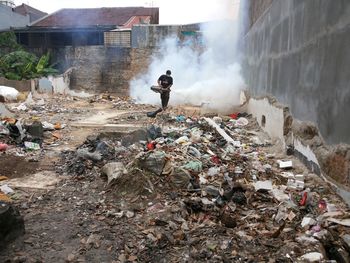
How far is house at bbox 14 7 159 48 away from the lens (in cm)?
1931

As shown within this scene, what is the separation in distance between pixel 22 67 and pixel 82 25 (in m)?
5.87

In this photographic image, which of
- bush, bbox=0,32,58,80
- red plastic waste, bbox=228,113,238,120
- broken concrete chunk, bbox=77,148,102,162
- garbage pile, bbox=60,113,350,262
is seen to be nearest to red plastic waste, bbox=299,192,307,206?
garbage pile, bbox=60,113,350,262

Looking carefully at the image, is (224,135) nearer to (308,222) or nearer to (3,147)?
(308,222)

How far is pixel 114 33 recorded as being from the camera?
17.7 m

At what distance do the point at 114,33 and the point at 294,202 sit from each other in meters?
16.4

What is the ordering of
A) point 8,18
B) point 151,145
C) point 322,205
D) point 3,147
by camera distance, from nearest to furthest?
point 322,205 → point 151,145 → point 3,147 → point 8,18

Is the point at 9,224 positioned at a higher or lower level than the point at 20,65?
lower

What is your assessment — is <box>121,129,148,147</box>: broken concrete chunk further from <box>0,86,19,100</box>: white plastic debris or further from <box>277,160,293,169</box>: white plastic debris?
<box>0,86,19,100</box>: white plastic debris

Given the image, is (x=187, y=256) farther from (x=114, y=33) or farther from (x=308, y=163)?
(x=114, y=33)

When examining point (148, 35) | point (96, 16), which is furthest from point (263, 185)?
point (96, 16)

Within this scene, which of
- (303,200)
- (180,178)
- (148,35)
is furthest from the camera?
(148,35)

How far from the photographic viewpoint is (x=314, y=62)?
3.54 metres

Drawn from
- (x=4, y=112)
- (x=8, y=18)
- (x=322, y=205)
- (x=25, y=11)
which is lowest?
(x=4, y=112)

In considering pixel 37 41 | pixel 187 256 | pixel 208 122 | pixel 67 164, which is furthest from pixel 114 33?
pixel 187 256
